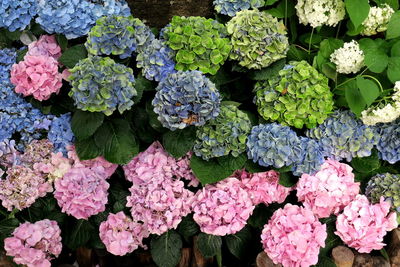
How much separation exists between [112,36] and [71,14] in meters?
0.22

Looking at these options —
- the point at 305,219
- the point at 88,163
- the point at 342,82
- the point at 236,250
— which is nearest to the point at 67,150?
the point at 88,163

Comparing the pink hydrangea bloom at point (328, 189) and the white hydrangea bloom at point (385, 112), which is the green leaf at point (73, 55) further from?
the white hydrangea bloom at point (385, 112)

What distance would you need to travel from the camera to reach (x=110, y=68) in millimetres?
2088

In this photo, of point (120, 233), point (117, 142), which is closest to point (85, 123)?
point (117, 142)

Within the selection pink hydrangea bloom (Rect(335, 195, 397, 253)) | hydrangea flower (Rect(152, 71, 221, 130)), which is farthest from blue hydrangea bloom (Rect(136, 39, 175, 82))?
pink hydrangea bloom (Rect(335, 195, 397, 253))

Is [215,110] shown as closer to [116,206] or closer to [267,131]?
[267,131]

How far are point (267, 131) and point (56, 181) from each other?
0.95m

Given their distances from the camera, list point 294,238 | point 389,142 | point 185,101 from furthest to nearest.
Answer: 1. point 389,142
2. point 294,238
3. point 185,101

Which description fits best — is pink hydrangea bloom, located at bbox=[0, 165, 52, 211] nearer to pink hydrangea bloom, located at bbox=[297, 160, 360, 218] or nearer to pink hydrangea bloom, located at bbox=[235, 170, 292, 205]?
pink hydrangea bloom, located at bbox=[235, 170, 292, 205]

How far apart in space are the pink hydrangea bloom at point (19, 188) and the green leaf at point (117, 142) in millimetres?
352

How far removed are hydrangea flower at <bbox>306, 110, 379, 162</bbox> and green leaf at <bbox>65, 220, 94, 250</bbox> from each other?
1115 millimetres

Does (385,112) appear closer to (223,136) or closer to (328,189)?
(328,189)

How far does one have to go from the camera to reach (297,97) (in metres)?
2.26

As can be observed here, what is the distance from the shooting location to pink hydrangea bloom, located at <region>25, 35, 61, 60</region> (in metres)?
2.34
